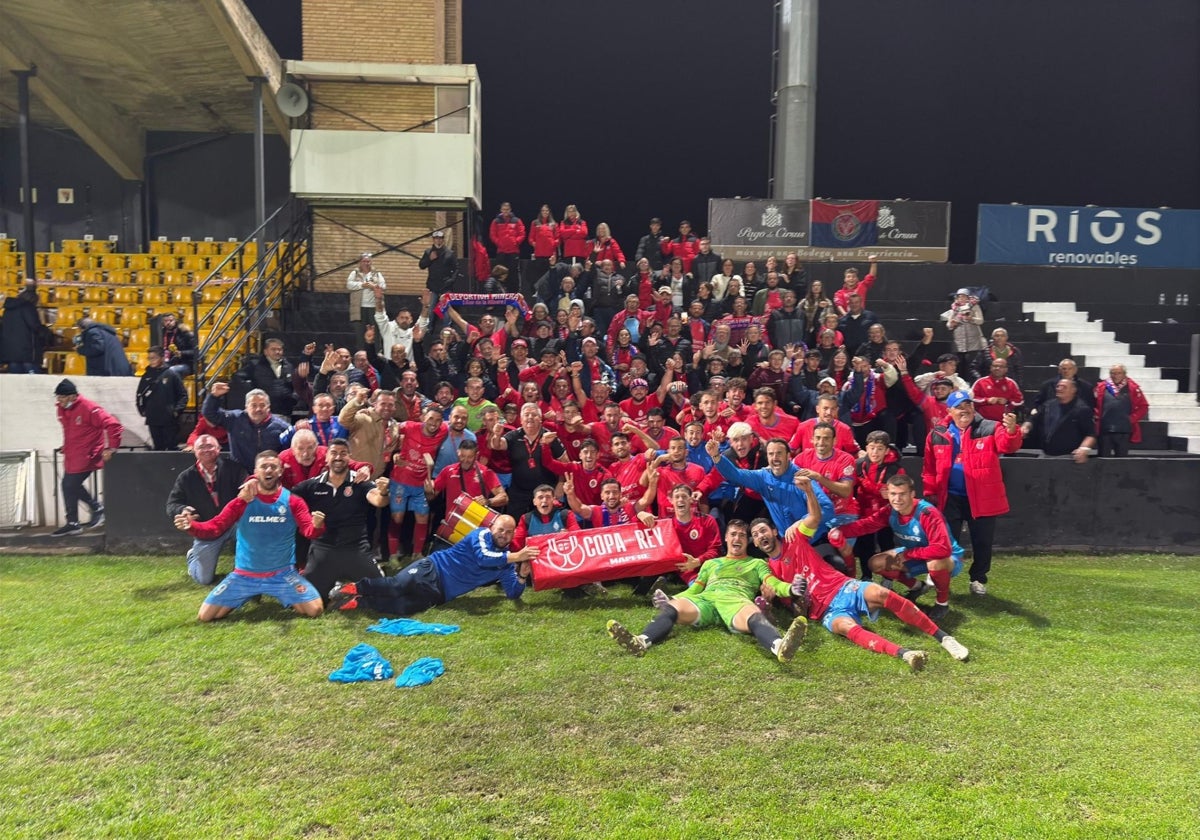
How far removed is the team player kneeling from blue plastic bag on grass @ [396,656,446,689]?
56.7 inches

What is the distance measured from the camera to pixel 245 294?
53.9ft

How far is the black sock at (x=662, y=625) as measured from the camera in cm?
694

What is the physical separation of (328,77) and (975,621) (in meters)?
16.0

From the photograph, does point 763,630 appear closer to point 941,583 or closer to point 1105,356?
point 941,583

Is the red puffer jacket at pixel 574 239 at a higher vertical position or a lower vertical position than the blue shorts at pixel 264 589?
higher

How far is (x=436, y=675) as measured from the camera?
20.6 feet

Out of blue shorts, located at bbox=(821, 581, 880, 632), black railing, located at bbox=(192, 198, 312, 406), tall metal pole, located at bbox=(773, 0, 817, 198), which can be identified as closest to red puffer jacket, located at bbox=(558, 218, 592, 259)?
black railing, located at bbox=(192, 198, 312, 406)

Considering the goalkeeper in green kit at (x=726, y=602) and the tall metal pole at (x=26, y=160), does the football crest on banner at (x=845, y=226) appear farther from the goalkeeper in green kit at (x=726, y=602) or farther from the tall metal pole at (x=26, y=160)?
the tall metal pole at (x=26, y=160)

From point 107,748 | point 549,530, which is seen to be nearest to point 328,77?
point 549,530

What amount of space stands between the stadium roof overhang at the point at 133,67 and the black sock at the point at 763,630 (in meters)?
13.8

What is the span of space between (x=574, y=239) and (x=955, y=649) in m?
11.6

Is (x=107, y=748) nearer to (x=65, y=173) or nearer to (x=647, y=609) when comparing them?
(x=647, y=609)

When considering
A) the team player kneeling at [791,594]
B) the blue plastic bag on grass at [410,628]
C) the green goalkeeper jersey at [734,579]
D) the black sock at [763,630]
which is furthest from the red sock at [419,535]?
the black sock at [763,630]

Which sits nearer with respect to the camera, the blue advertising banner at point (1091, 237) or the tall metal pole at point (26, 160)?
the tall metal pole at point (26, 160)
